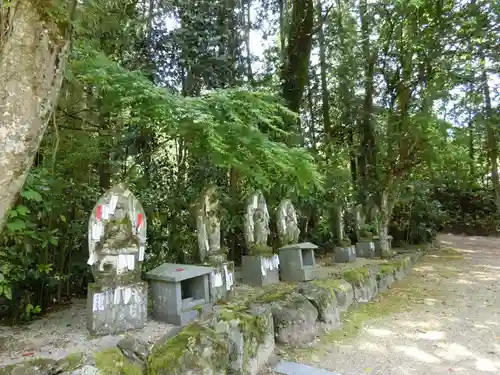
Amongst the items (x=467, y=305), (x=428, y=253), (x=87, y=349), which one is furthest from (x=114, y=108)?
(x=428, y=253)

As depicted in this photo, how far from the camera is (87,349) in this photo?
10.1 feet

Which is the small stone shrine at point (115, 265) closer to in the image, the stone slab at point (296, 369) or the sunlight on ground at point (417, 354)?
the stone slab at point (296, 369)

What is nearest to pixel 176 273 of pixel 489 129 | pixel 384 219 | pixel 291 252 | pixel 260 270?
pixel 260 270

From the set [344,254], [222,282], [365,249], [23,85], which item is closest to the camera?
[23,85]

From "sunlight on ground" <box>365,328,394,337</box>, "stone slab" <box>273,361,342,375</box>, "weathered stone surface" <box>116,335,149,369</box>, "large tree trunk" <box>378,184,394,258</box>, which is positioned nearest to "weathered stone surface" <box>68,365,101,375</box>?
"weathered stone surface" <box>116,335,149,369</box>

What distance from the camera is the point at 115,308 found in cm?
349

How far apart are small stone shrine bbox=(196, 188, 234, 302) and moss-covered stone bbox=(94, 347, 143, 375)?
219 cm

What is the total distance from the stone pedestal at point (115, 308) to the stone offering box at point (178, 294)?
287 mm

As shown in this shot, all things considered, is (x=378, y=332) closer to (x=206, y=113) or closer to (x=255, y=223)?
(x=255, y=223)

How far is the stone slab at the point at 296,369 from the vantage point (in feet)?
10.8

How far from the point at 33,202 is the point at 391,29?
34.0 feet

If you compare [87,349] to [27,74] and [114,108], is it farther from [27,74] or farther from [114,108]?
[114,108]

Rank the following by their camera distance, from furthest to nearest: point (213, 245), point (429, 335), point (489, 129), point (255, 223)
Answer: point (489, 129) < point (255, 223) < point (213, 245) < point (429, 335)

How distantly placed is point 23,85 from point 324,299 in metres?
3.85
